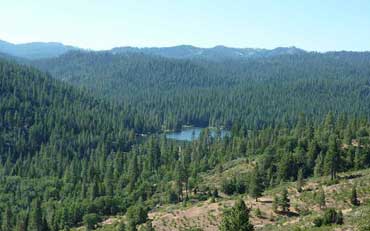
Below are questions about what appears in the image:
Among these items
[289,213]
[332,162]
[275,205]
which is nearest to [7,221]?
[275,205]

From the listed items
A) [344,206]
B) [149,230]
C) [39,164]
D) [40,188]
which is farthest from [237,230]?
[39,164]

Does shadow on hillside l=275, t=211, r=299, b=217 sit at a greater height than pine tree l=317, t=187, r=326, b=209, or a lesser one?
lesser

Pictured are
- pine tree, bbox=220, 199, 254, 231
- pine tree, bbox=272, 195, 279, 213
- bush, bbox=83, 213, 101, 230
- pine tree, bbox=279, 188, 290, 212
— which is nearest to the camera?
pine tree, bbox=220, 199, 254, 231

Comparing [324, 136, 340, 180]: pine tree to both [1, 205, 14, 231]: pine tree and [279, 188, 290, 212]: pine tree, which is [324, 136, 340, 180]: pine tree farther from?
[1, 205, 14, 231]: pine tree

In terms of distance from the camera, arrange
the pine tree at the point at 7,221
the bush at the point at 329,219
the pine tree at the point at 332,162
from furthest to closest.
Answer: the pine tree at the point at 7,221
the pine tree at the point at 332,162
the bush at the point at 329,219

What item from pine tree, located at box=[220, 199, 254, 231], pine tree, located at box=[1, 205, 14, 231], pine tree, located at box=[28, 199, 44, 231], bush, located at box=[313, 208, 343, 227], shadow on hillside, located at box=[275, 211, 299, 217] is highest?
bush, located at box=[313, 208, 343, 227]

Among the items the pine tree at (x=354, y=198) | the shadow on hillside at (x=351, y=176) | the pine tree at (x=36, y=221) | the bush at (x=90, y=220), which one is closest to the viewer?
the pine tree at (x=354, y=198)

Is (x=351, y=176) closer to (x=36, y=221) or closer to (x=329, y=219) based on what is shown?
(x=329, y=219)

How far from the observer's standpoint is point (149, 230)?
253 feet

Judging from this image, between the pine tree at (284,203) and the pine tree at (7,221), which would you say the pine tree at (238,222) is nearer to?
the pine tree at (284,203)

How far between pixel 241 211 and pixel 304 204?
2883 centimetres

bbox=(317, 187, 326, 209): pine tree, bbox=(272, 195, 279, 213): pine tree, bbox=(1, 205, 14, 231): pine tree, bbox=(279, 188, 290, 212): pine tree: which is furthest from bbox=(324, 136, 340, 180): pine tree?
bbox=(1, 205, 14, 231): pine tree

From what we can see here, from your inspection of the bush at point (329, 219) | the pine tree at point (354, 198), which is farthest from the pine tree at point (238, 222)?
the pine tree at point (354, 198)

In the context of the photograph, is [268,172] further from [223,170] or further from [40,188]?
[40,188]
